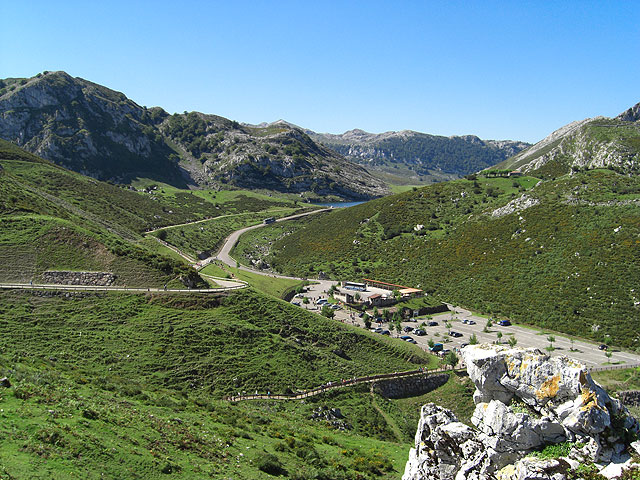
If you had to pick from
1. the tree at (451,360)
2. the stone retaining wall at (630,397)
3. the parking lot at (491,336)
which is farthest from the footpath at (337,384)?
the stone retaining wall at (630,397)

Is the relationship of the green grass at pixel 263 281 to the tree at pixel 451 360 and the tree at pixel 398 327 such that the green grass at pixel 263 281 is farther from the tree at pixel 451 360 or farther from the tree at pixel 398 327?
the tree at pixel 451 360

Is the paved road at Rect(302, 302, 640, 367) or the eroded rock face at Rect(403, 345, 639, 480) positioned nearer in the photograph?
the eroded rock face at Rect(403, 345, 639, 480)

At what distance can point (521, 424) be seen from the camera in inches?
579

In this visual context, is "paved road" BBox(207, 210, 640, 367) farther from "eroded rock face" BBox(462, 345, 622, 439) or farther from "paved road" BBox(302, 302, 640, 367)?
"eroded rock face" BBox(462, 345, 622, 439)

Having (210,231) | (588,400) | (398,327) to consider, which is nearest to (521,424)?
(588,400)

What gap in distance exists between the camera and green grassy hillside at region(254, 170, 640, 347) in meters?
67.2

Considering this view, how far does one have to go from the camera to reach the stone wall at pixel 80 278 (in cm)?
4838

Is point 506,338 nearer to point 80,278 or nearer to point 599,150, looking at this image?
point 80,278

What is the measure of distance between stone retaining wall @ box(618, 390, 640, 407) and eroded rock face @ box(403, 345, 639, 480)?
38224 millimetres

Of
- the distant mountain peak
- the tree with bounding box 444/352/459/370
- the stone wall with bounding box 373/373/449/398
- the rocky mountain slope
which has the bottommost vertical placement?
the stone wall with bounding box 373/373/449/398

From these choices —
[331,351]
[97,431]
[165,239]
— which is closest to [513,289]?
[331,351]

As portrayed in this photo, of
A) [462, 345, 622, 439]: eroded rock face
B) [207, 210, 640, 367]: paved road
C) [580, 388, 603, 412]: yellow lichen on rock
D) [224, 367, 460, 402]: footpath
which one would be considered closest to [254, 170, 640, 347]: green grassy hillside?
[207, 210, 640, 367]: paved road

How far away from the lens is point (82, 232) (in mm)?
56688

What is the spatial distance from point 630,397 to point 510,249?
4556cm
